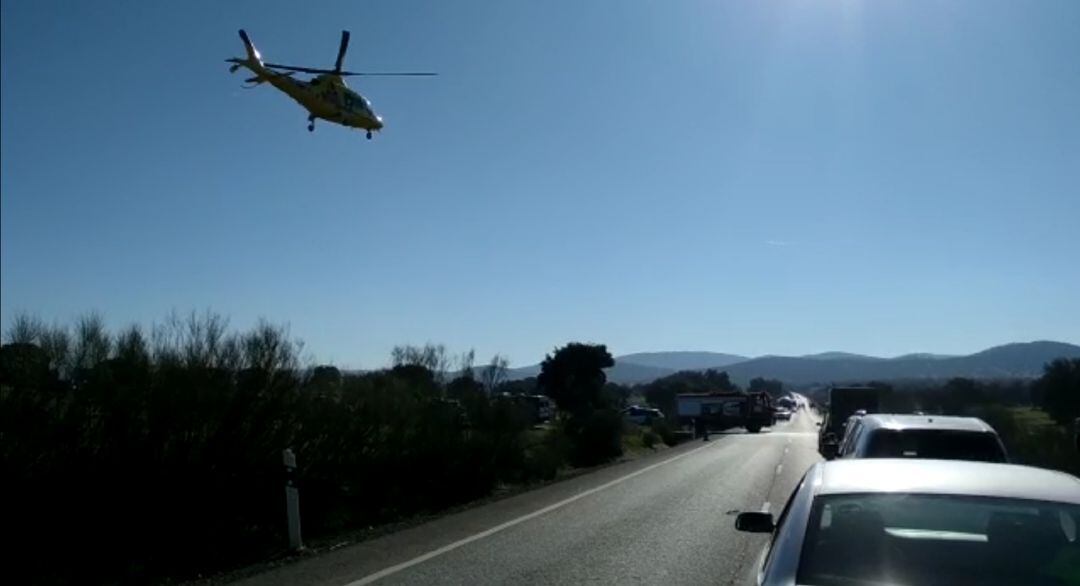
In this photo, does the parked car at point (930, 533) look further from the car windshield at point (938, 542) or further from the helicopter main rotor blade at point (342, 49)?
the helicopter main rotor blade at point (342, 49)

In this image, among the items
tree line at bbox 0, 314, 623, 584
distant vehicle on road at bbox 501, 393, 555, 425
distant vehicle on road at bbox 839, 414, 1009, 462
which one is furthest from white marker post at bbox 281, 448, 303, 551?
distant vehicle on road at bbox 501, 393, 555, 425

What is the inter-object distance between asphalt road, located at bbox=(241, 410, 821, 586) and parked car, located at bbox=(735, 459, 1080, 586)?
3.37ft

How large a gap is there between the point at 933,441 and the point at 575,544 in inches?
178

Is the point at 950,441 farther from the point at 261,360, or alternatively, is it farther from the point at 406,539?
the point at 261,360

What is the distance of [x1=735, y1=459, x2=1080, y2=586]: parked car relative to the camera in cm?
460

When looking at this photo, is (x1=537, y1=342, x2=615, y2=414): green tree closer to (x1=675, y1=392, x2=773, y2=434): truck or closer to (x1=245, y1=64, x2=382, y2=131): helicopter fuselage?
(x1=675, y1=392, x2=773, y2=434): truck

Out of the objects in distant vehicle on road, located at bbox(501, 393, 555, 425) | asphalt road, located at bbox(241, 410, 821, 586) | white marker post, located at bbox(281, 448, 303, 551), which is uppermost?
distant vehicle on road, located at bbox(501, 393, 555, 425)

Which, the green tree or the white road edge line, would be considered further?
the green tree

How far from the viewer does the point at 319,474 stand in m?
20.4

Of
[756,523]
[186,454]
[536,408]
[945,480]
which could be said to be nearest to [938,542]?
[945,480]

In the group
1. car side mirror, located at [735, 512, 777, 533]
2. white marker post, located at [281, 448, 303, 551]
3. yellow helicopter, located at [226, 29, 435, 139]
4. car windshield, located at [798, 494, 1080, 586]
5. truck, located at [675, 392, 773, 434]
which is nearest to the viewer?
car windshield, located at [798, 494, 1080, 586]

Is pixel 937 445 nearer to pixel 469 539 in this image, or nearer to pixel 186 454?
pixel 469 539

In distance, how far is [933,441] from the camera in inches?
488

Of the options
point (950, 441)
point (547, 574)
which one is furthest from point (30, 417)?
point (950, 441)
